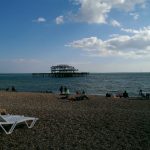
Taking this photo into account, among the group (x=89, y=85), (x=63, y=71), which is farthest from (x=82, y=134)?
(x=63, y=71)

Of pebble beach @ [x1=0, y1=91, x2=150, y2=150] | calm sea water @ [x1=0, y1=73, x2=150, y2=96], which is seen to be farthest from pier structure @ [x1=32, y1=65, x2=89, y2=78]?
pebble beach @ [x1=0, y1=91, x2=150, y2=150]

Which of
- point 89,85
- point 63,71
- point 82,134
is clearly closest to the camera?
point 82,134

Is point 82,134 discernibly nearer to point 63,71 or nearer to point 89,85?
point 89,85

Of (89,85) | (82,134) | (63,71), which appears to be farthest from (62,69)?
(82,134)

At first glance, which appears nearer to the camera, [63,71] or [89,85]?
[89,85]

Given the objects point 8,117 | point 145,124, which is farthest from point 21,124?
point 145,124

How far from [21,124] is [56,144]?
242 centimetres

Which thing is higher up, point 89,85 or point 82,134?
point 82,134

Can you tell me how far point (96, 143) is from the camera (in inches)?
281

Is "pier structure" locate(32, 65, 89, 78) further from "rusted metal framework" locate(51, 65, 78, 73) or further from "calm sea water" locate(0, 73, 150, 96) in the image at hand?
"calm sea water" locate(0, 73, 150, 96)

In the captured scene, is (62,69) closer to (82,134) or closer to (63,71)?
(63,71)

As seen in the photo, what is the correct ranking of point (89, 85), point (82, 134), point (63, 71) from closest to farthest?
point (82, 134) → point (89, 85) → point (63, 71)

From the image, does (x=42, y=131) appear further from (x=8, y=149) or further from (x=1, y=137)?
(x=8, y=149)

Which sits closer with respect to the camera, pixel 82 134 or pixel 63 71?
pixel 82 134
